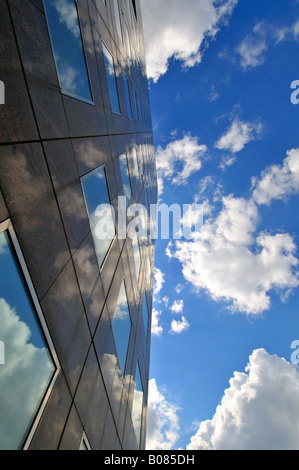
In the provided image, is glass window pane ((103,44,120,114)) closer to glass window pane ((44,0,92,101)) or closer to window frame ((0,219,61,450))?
glass window pane ((44,0,92,101))

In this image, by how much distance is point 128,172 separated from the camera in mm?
15711

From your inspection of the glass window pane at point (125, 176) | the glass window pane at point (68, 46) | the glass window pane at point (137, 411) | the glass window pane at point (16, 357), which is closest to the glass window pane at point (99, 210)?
the glass window pane at point (68, 46)

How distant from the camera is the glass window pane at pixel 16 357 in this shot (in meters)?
3.89

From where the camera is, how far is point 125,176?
1461 cm

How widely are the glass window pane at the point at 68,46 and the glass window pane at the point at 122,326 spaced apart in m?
8.75

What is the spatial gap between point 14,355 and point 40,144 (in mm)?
4406

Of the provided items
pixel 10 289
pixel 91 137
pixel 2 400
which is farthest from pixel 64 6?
pixel 2 400

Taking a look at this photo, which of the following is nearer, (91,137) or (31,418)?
(31,418)

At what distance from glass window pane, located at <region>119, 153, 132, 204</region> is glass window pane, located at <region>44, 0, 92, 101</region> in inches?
210

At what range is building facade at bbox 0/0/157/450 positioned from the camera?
4262 millimetres
